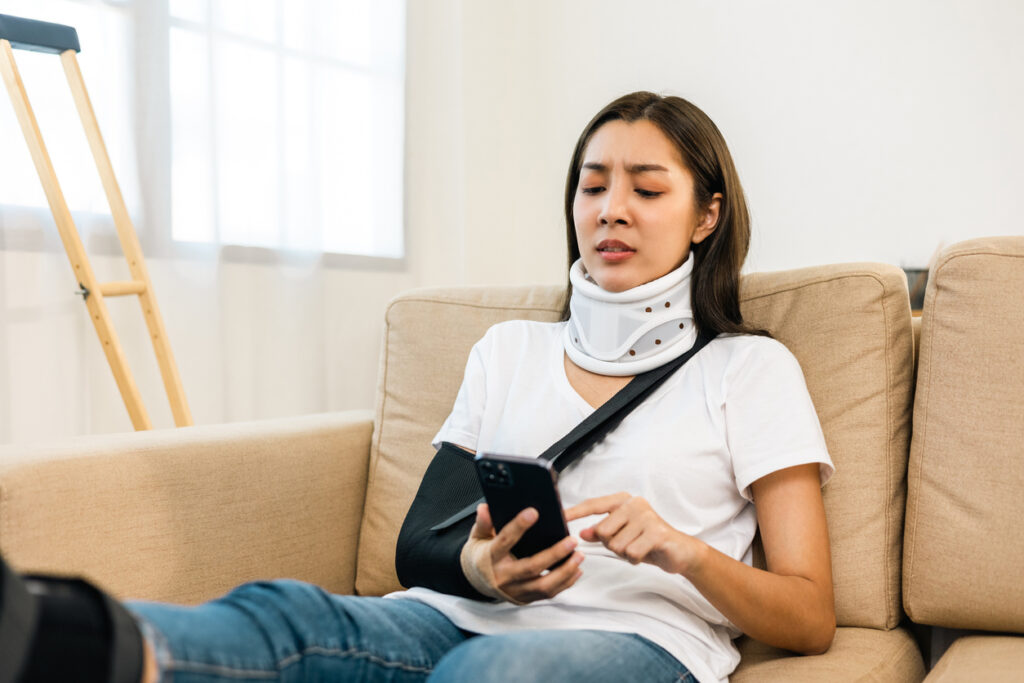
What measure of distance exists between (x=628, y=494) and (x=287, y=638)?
0.37m

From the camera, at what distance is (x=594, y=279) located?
1.30 meters

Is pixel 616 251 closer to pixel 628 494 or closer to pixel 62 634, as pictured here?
pixel 628 494

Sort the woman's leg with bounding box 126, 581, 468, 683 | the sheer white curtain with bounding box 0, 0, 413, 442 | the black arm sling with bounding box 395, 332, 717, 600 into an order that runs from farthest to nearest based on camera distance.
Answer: the sheer white curtain with bounding box 0, 0, 413, 442 < the black arm sling with bounding box 395, 332, 717, 600 < the woman's leg with bounding box 126, 581, 468, 683

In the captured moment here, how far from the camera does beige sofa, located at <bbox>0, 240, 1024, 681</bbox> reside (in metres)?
1.13

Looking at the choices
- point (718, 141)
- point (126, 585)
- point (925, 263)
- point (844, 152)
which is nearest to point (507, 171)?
point (844, 152)

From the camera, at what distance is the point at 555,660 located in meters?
0.81

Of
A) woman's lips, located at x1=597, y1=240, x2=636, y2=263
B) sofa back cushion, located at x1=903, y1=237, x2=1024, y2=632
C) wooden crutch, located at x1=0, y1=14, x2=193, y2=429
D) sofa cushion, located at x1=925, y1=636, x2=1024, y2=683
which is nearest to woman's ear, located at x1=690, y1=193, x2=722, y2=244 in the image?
woman's lips, located at x1=597, y1=240, x2=636, y2=263

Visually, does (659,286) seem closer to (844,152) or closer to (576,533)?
(576,533)

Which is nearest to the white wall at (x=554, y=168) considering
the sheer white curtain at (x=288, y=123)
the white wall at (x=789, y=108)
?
the white wall at (x=789, y=108)

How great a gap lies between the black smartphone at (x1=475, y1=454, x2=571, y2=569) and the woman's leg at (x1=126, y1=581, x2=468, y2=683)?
16 cm

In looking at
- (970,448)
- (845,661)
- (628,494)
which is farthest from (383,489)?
(970,448)

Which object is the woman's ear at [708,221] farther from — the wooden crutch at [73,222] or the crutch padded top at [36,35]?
the crutch padded top at [36,35]

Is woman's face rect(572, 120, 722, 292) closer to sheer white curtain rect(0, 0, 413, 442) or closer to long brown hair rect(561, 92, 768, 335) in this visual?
long brown hair rect(561, 92, 768, 335)

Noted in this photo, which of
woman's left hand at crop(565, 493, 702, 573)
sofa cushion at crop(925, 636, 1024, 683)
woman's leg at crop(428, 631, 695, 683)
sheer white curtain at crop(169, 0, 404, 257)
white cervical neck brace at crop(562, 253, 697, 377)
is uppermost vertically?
sheer white curtain at crop(169, 0, 404, 257)
